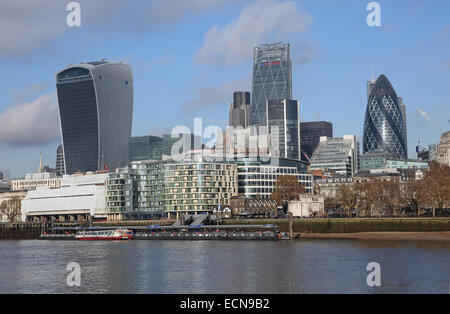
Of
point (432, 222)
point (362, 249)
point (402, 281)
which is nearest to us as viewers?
point (402, 281)

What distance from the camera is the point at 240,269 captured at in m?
A: 80.6

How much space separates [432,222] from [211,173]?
8190cm

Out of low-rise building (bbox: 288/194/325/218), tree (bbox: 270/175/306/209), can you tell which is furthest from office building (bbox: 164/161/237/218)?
low-rise building (bbox: 288/194/325/218)

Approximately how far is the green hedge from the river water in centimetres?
1756

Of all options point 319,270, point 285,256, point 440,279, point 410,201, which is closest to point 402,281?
point 440,279

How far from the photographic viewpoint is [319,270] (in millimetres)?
77625

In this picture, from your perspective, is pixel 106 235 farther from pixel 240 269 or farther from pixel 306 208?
pixel 240 269

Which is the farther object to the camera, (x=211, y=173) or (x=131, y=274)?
(x=211, y=173)

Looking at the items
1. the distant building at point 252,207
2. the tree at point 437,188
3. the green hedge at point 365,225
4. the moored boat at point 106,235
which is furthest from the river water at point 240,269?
the distant building at point 252,207

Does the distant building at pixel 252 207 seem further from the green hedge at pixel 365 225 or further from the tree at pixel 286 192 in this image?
the green hedge at pixel 365 225

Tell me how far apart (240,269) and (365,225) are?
65422mm

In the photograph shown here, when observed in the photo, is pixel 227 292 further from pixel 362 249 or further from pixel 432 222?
pixel 432 222

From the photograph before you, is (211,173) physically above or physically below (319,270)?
above
